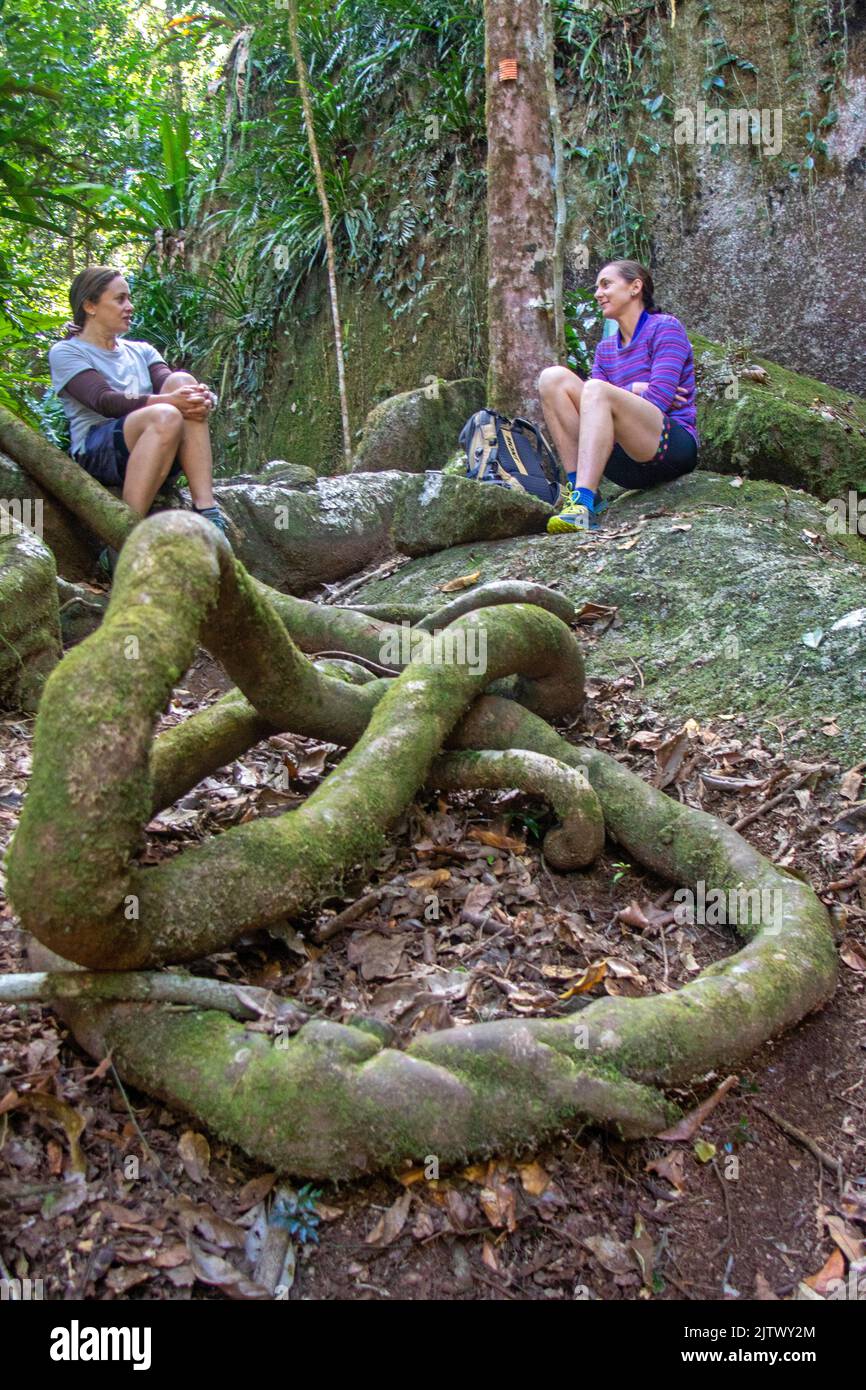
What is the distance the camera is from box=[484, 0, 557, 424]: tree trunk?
6133mm

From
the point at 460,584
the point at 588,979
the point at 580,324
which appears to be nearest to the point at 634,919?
the point at 588,979

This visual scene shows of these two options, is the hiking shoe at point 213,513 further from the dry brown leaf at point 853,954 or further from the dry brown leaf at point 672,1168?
the dry brown leaf at point 672,1168

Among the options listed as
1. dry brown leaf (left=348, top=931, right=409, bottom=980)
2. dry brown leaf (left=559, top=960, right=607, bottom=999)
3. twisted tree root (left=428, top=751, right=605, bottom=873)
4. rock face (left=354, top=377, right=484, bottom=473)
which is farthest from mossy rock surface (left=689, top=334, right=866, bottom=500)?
dry brown leaf (left=348, top=931, right=409, bottom=980)

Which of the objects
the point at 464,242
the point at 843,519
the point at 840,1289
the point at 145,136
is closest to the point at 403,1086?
the point at 840,1289

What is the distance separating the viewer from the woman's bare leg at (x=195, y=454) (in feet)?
16.3

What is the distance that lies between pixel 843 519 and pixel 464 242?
5110 millimetres

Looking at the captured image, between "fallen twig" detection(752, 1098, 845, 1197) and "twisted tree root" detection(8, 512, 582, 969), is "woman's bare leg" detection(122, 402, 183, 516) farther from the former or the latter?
"fallen twig" detection(752, 1098, 845, 1197)

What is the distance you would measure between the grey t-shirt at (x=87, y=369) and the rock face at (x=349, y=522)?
2.49 feet

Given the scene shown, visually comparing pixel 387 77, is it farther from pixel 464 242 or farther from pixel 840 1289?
pixel 840 1289

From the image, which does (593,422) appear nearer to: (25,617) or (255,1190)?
(25,617)

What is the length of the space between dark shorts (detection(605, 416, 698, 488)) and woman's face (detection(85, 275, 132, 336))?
270 cm

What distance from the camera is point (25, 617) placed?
3697 mm

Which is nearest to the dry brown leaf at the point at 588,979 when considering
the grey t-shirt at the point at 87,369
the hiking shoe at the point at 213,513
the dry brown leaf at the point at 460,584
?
the dry brown leaf at the point at 460,584

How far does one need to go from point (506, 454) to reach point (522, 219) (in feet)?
5.35
